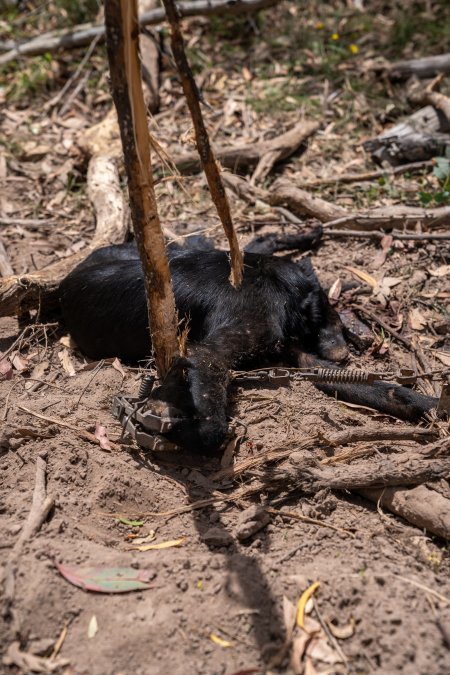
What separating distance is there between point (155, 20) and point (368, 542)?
7.58 metres

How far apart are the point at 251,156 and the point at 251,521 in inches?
202

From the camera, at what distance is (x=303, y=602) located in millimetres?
3014

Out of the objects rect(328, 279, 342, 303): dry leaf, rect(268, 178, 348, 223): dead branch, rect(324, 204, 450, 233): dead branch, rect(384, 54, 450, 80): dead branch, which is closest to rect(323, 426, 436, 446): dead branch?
rect(328, 279, 342, 303): dry leaf

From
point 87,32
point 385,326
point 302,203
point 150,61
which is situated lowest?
point 385,326

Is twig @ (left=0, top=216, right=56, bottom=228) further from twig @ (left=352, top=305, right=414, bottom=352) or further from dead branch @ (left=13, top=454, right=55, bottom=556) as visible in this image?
dead branch @ (left=13, top=454, right=55, bottom=556)

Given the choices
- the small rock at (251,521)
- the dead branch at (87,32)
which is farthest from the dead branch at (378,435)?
the dead branch at (87,32)

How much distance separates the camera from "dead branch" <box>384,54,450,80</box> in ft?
28.1

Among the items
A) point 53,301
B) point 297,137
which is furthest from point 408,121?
point 53,301

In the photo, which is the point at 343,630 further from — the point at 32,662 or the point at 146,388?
the point at 146,388

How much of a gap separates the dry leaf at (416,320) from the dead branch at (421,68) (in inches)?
168

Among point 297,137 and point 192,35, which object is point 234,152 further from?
point 192,35

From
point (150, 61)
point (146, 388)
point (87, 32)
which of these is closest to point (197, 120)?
point (146, 388)

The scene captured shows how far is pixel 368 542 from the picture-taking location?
11.3 ft

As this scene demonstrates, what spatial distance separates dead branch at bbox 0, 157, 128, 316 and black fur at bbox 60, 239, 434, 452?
0.73 feet
